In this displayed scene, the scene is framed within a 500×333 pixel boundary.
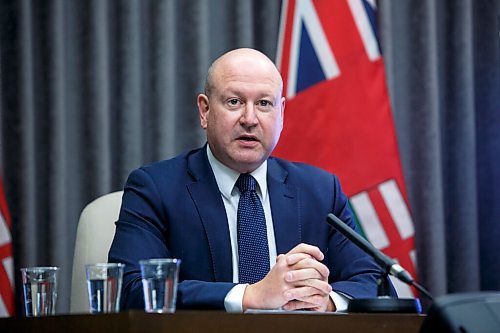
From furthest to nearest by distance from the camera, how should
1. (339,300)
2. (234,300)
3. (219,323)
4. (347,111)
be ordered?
1. (347,111)
2. (339,300)
3. (234,300)
4. (219,323)

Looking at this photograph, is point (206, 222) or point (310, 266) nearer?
point (310, 266)

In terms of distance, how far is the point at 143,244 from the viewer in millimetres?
2508

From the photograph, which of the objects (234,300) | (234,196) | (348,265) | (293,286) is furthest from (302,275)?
(234,196)

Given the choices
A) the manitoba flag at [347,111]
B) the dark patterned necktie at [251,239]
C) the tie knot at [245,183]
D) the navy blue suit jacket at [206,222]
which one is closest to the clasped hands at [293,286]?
the navy blue suit jacket at [206,222]

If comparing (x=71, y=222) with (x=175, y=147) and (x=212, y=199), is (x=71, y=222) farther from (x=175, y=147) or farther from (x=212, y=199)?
(x=212, y=199)

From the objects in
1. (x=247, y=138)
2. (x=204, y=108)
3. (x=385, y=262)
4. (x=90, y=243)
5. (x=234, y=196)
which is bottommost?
(x=385, y=262)

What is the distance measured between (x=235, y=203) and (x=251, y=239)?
0.14 metres

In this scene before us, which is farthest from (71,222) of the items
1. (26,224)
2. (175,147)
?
(175,147)

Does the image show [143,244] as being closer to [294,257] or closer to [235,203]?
[235,203]

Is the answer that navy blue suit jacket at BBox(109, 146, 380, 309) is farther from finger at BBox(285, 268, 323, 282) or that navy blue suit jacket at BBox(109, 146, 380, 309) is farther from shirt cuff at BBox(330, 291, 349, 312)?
finger at BBox(285, 268, 323, 282)

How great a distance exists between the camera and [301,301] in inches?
87.0

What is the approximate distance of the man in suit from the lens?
8.54 feet

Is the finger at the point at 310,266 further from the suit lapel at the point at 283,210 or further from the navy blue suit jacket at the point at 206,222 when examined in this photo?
the suit lapel at the point at 283,210

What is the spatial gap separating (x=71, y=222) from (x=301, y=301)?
174cm
